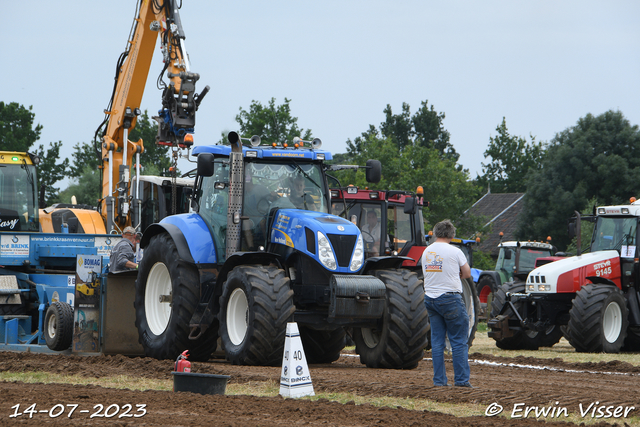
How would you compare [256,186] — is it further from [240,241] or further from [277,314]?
[277,314]

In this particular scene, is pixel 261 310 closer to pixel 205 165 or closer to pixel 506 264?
pixel 205 165

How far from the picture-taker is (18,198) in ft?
50.4

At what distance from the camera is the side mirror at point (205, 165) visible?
10.5m

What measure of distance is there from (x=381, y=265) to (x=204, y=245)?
2232mm

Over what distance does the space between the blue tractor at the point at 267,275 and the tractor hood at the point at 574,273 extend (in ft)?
18.7

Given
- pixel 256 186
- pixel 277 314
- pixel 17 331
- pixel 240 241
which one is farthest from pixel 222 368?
pixel 17 331

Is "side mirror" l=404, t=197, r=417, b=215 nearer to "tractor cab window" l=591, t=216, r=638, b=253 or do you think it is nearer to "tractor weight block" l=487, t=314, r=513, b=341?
"tractor weight block" l=487, t=314, r=513, b=341

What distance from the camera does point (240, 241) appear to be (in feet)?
35.2

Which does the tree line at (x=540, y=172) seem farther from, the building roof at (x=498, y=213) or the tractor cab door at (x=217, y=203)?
the tractor cab door at (x=217, y=203)

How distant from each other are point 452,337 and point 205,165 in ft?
12.8

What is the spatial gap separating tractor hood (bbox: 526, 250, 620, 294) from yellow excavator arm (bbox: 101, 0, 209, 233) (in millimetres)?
6928

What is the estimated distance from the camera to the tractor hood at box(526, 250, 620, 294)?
51.7ft

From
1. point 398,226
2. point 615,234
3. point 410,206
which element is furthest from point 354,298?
point 615,234

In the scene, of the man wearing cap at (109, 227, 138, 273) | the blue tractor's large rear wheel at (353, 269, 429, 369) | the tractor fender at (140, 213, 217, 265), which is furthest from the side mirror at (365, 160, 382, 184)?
the man wearing cap at (109, 227, 138, 273)
